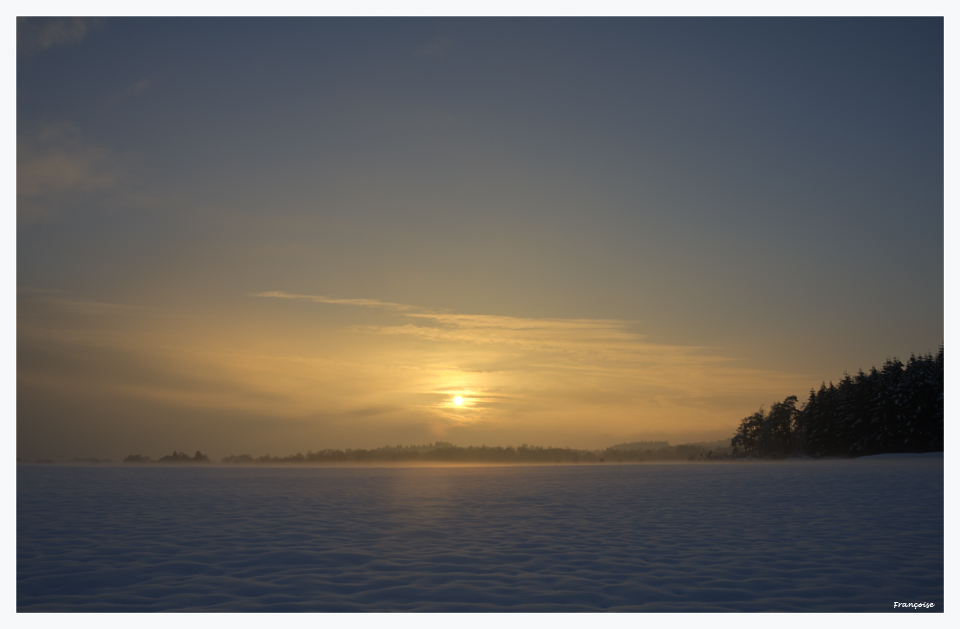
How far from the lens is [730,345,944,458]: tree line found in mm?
61125

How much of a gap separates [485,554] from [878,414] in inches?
2737

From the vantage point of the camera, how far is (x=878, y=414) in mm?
64562

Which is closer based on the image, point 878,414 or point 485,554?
point 485,554

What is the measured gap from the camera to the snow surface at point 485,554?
321 inches

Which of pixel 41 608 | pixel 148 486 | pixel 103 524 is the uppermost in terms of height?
pixel 41 608

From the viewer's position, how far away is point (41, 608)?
7.97 meters

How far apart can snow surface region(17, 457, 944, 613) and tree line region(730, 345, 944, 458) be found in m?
52.5

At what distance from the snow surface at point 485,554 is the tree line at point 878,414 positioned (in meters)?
52.5

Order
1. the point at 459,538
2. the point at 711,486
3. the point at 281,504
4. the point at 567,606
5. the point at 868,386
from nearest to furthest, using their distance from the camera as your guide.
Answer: the point at 567,606 → the point at 459,538 → the point at 281,504 → the point at 711,486 → the point at 868,386

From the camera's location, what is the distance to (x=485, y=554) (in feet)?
35.2

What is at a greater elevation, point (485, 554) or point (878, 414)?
point (485, 554)
